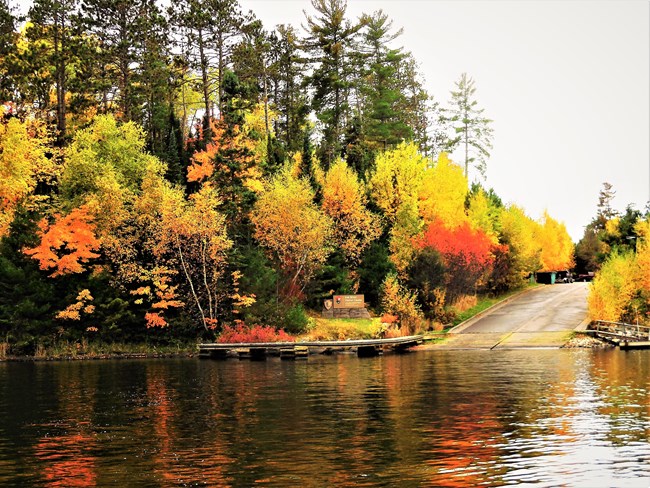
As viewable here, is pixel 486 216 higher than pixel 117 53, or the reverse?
pixel 117 53

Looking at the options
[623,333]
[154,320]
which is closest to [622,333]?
[623,333]

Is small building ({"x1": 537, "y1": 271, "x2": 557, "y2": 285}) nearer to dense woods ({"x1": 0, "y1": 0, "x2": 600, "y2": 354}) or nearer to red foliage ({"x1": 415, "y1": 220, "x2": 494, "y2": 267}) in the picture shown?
dense woods ({"x1": 0, "y1": 0, "x2": 600, "y2": 354})

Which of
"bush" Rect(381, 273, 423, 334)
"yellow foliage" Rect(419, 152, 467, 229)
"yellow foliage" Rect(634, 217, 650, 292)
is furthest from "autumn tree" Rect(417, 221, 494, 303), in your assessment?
"yellow foliage" Rect(634, 217, 650, 292)

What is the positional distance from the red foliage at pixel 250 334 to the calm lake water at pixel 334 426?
13.7 metres

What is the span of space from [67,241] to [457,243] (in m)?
35.5

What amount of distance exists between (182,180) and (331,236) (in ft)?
50.6

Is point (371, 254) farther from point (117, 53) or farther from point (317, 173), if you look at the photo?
point (117, 53)

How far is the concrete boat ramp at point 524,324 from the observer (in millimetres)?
65750

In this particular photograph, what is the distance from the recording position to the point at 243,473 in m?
21.9

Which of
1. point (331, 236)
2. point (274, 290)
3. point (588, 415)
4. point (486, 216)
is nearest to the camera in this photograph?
point (588, 415)

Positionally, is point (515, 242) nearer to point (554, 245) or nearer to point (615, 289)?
point (615, 289)

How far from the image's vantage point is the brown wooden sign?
72875mm

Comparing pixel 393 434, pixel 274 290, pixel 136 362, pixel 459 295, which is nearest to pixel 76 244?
pixel 136 362

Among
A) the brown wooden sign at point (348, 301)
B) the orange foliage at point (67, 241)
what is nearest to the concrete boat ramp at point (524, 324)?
the brown wooden sign at point (348, 301)
